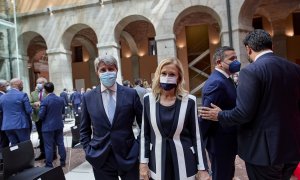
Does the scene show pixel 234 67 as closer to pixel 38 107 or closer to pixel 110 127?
pixel 110 127

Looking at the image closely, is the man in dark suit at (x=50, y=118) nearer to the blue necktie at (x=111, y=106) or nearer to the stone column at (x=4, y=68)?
the blue necktie at (x=111, y=106)

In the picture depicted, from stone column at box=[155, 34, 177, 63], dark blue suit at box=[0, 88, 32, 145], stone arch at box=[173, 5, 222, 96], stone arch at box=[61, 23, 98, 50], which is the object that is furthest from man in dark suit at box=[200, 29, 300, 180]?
stone arch at box=[173, 5, 222, 96]

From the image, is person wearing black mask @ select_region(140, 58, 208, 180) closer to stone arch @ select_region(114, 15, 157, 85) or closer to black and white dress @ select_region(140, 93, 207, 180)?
black and white dress @ select_region(140, 93, 207, 180)

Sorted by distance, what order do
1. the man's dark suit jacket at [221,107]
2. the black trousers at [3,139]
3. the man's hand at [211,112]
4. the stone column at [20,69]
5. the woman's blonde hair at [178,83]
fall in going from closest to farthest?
the woman's blonde hair at [178,83] → the man's hand at [211,112] → the man's dark suit jacket at [221,107] → the black trousers at [3,139] → the stone column at [20,69]

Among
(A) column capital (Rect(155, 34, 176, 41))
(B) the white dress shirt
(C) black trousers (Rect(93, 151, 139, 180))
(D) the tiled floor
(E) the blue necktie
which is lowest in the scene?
(D) the tiled floor

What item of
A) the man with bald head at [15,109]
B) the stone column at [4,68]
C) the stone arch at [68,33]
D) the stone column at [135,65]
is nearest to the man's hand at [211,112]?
the man with bald head at [15,109]

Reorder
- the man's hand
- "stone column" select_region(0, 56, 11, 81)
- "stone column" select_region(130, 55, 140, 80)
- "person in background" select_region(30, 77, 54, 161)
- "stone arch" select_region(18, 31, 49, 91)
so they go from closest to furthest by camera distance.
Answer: the man's hand, "person in background" select_region(30, 77, 54, 161), "stone column" select_region(0, 56, 11, 81), "stone column" select_region(130, 55, 140, 80), "stone arch" select_region(18, 31, 49, 91)

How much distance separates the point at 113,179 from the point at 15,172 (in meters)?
1.28

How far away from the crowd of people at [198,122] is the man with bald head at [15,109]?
366 cm

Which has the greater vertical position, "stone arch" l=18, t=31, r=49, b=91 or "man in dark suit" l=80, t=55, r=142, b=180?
"stone arch" l=18, t=31, r=49, b=91

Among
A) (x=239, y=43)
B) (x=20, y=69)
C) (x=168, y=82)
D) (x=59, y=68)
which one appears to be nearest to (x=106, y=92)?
(x=168, y=82)

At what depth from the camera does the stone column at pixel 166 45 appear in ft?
50.3

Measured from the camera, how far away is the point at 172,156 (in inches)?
99.3

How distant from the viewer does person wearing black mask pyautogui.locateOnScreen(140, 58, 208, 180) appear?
99.4 inches
